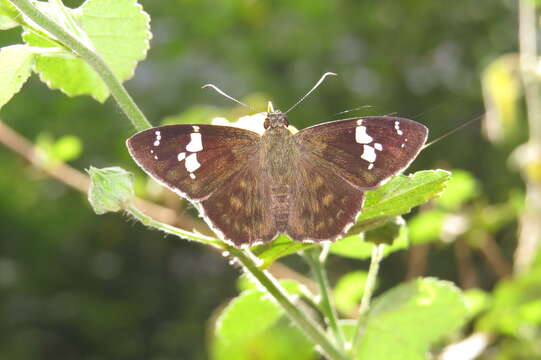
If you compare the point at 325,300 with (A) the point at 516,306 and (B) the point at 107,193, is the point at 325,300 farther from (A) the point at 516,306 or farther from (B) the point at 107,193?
(A) the point at 516,306

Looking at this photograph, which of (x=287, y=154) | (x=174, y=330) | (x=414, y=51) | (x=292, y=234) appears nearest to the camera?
(x=292, y=234)

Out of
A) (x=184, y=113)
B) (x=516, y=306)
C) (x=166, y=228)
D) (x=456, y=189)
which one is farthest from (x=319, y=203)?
(x=184, y=113)

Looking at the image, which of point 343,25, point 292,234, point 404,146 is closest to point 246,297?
point 292,234

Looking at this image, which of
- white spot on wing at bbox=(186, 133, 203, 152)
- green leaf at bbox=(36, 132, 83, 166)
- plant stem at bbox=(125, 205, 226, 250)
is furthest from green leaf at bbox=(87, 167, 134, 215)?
green leaf at bbox=(36, 132, 83, 166)

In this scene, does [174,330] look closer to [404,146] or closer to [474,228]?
[474,228]

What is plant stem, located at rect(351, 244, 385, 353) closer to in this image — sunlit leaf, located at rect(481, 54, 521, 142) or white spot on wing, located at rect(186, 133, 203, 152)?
white spot on wing, located at rect(186, 133, 203, 152)
